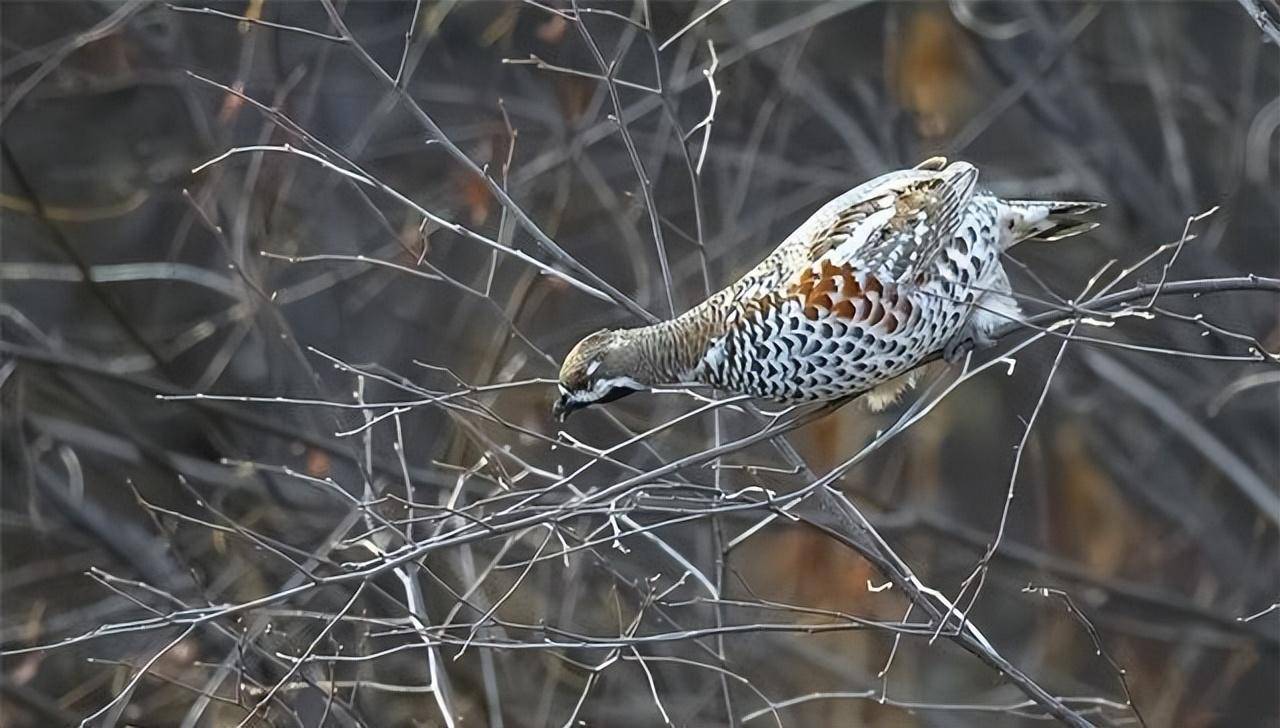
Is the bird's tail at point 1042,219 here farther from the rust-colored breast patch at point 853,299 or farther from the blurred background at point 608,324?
the blurred background at point 608,324

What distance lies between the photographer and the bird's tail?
15.2ft

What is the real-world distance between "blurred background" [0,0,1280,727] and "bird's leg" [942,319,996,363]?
1890 mm

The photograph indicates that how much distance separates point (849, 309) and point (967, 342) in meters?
0.40

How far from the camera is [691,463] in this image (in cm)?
352

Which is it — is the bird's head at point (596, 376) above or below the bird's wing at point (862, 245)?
below

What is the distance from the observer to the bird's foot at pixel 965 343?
14.6 feet

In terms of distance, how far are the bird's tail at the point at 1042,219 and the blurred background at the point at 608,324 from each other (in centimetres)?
175

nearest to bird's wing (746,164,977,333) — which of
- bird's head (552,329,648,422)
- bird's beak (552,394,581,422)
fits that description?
bird's head (552,329,648,422)

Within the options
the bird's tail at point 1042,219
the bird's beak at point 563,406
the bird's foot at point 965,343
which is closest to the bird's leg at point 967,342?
the bird's foot at point 965,343

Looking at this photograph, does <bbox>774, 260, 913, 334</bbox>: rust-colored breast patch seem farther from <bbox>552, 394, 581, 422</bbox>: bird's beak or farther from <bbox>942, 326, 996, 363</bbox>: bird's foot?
<bbox>552, 394, 581, 422</bbox>: bird's beak

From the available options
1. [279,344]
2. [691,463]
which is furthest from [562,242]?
[691,463]

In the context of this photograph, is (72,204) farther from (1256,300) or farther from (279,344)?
(1256,300)

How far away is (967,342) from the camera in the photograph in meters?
4.50

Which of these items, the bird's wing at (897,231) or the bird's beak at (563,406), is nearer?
the bird's wing at (897,231)
